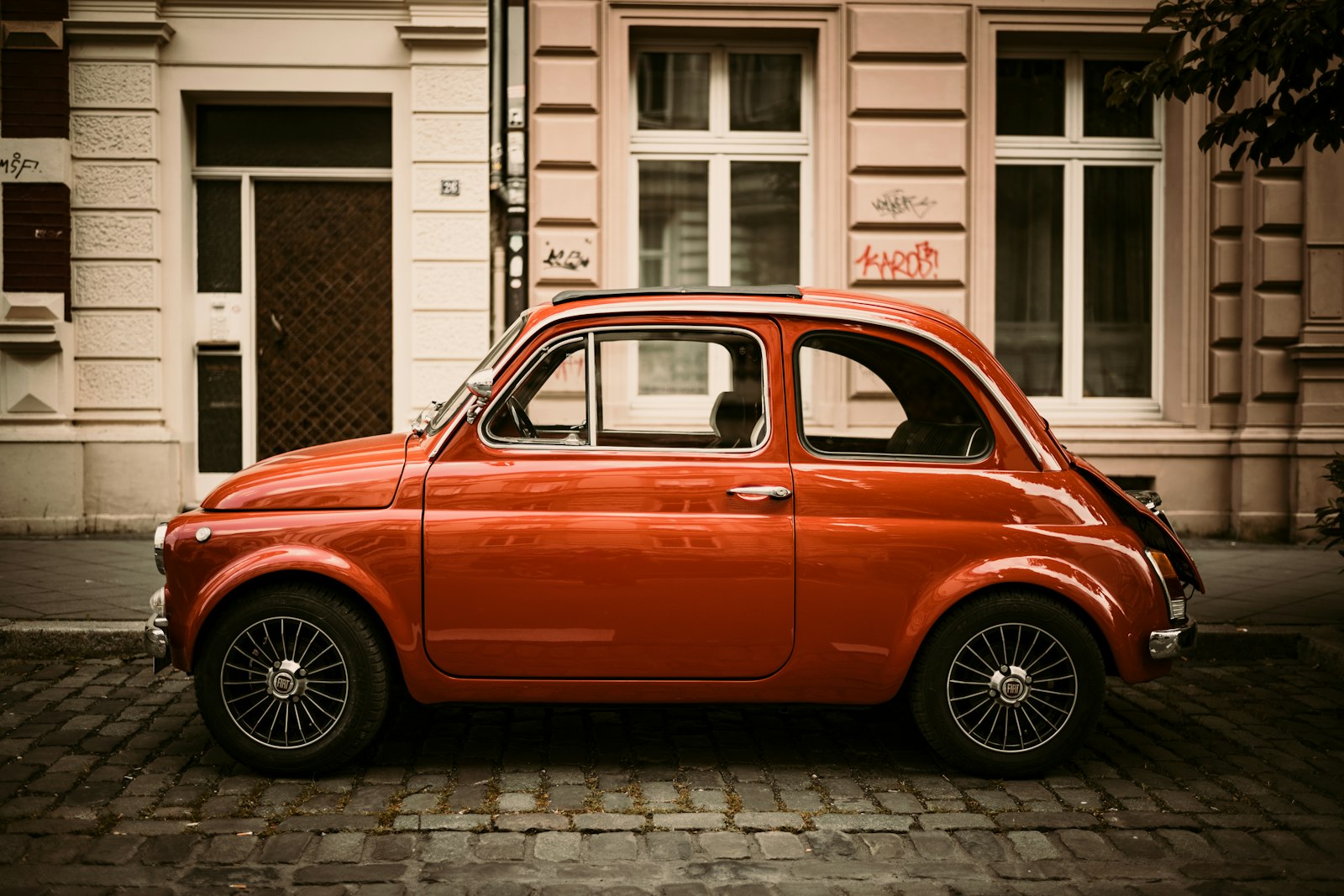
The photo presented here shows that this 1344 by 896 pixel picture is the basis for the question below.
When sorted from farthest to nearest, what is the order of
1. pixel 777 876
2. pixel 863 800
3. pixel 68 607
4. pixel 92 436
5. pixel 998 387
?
pixel 92 436 → pixel 68 607 → pixel 998 387 → pixel 863 800 → pixel 777 876

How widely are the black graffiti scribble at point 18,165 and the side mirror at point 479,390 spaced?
6872 mm

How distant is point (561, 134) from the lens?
9.99 m

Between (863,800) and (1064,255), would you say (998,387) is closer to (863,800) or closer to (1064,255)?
(863,800)

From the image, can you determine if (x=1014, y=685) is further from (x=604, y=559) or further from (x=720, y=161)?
(x=720, y=161)

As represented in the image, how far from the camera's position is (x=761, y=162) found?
1062 centimetres

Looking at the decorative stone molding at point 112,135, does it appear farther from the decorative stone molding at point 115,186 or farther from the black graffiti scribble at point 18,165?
the black graffiti scribble at point 18,165

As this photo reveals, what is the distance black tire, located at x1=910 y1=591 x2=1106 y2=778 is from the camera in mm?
4645

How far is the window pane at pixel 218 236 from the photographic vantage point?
10.5 m

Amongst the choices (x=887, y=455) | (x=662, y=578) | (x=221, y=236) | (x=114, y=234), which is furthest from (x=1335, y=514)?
(x=114, y=234)

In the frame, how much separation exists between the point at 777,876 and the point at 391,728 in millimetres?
2180

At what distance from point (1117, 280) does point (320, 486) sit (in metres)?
8.23

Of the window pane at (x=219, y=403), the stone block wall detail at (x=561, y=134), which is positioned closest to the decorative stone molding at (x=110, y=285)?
the window pane at (x=219, y=403)

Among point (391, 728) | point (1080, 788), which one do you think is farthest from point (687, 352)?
→ point (1080, 788)

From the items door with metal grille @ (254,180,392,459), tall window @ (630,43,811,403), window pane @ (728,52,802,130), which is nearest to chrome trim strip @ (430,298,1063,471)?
tall window @ (630,43,811,403)
